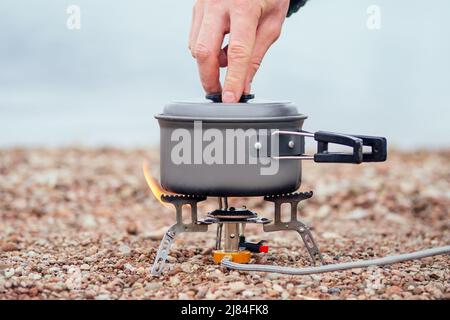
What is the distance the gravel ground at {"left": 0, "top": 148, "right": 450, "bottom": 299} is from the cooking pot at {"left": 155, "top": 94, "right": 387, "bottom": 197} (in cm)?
39

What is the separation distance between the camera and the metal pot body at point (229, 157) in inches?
138

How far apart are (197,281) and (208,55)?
923mm

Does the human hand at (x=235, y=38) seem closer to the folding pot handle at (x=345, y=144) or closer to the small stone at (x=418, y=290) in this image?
the folding pot handle at (x=345, y=144)

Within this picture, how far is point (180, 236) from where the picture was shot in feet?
16.0

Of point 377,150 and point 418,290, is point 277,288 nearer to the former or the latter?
point 418,290

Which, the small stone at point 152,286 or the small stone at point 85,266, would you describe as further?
the small stone at point 85,266

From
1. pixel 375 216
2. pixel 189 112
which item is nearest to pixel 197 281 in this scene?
pixel 189 112

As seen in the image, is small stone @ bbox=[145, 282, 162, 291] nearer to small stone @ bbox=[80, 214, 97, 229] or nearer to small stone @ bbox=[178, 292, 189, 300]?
small stone @ bbox=[178, 292, 189, 300]

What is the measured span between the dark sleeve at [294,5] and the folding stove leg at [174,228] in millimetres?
1232

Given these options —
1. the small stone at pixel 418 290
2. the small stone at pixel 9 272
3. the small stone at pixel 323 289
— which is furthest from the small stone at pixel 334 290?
the small stone at pixel 9 272

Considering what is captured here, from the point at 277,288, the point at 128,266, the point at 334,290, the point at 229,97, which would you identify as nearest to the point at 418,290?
the point at 334,290
